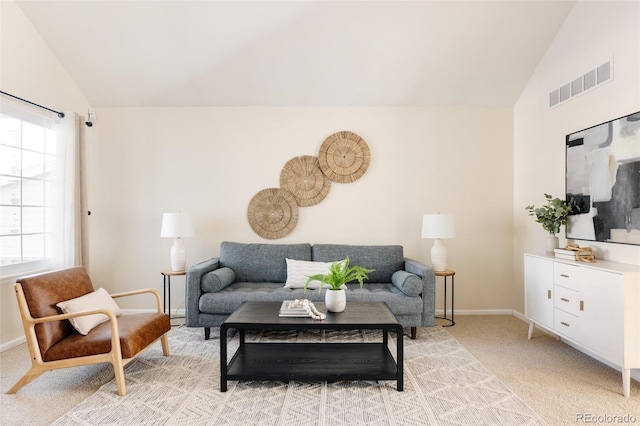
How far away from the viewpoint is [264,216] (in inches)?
178

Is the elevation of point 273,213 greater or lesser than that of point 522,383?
greater

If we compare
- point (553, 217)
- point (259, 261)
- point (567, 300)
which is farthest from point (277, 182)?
point (567, 300)

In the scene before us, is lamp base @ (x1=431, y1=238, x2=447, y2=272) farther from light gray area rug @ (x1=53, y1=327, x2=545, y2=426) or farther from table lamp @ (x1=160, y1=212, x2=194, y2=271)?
table lamp @ (x1=160, y1=212, x2=194, y2=271)

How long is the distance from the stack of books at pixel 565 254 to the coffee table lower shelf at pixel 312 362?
66.3 inches

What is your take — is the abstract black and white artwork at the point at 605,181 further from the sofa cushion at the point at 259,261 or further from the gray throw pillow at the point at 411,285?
the sofa cushion at the point at 259,261

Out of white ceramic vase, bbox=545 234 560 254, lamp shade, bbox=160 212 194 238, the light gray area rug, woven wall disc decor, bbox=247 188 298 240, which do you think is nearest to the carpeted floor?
the light gray area rug

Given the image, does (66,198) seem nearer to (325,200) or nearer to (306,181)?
(306,181)

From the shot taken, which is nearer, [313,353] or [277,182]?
[313,353]

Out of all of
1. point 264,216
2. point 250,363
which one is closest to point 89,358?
point 250,363

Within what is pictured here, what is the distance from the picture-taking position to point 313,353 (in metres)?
2.89

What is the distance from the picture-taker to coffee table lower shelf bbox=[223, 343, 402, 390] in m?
2.52

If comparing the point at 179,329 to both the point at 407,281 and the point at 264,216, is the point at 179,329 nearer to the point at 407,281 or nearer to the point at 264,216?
the point at 264,216

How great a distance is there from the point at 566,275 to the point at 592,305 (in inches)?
13.3

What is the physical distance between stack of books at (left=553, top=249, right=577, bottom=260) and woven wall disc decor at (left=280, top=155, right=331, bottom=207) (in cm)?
241
